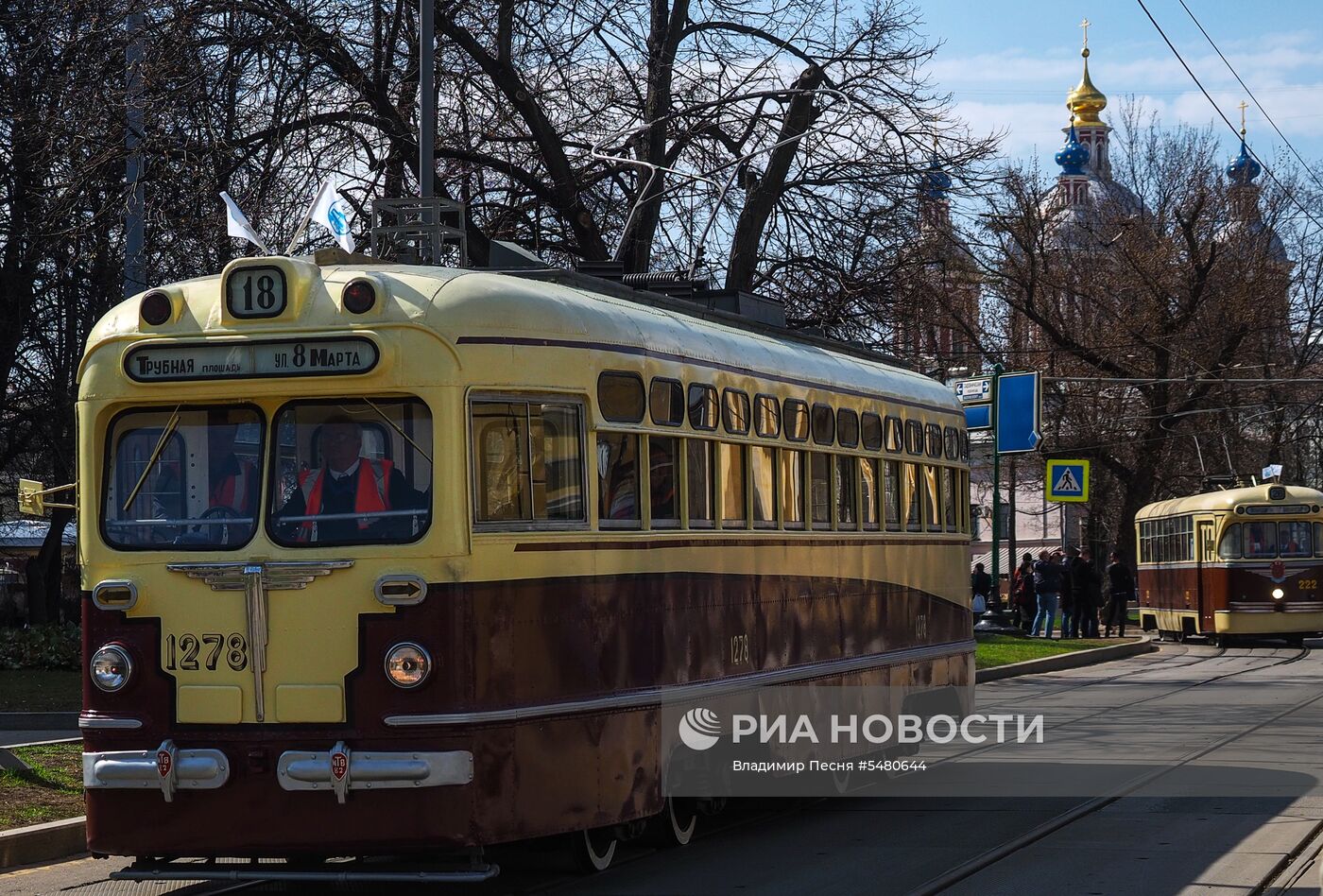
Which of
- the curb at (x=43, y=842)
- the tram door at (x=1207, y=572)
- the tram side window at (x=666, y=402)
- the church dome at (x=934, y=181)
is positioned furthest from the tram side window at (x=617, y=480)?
the tram door at (x=1207, y=572)

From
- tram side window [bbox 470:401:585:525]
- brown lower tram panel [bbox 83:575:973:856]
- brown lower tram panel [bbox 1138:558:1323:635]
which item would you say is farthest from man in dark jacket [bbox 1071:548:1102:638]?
tram side window [bbox 470:401:585:525]

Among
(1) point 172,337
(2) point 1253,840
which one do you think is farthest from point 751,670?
(1) point 172,337

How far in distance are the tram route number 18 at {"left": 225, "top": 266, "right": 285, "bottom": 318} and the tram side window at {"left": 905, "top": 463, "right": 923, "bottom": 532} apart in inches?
Answer: 248

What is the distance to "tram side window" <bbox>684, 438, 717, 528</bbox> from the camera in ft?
31.7

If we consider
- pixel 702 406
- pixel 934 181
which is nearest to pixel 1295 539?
pixel 934 181

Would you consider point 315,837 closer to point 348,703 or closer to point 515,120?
point 348,703

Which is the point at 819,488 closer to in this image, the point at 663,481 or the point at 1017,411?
the point at 663,481

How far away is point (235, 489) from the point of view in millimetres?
8039

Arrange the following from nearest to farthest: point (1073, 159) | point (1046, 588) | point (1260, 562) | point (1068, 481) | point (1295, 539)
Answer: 1. point (1260, 562)
2. point (1295, 539)
3. point (1046, 588)
4. point (1068, 481)
5. point (1073, 159)

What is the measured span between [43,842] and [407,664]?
11.4ft

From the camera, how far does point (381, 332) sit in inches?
313

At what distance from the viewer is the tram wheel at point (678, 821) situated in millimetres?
9977

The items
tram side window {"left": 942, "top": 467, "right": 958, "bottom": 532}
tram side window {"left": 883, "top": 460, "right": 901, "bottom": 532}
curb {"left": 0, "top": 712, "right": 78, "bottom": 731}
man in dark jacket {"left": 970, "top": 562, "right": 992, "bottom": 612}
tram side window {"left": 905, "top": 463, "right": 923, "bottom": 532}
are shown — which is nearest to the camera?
tram side window {"left": 883, "top": 460, "right": 901, "bottom": 532}

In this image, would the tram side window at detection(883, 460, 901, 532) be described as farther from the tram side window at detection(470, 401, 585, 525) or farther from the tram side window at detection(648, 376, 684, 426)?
the tram side window at detection(470, 401, 585, 525)
